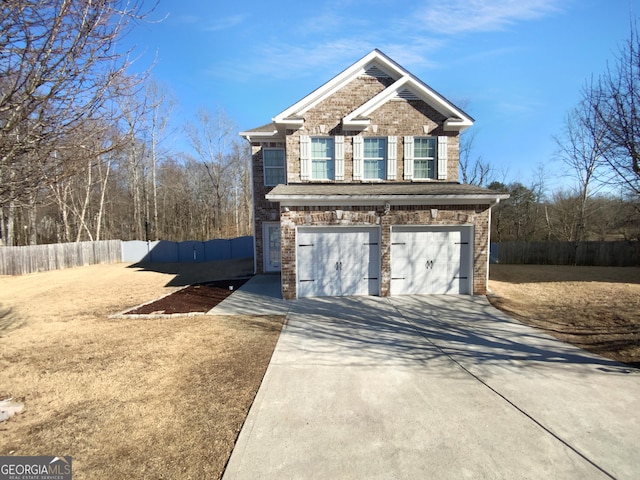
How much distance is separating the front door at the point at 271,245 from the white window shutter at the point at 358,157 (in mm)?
5044

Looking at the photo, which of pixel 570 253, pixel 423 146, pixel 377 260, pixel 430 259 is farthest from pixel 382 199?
pixel 570 253

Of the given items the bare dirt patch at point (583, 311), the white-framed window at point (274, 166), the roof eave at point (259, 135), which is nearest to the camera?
the bare dirt patch at point (583, 311)

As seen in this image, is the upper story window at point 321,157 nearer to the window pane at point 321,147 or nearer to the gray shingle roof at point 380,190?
the window pane at point 321,147

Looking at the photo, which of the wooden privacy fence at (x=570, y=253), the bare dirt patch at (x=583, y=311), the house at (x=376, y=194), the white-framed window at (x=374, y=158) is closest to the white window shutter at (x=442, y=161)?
the house at (x=376, y=194)

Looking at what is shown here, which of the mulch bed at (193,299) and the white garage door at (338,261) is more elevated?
the white garage door at (338,261)

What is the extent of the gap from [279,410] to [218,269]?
1569cm

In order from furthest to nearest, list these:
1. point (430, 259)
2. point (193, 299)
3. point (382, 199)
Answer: point (193, 299)
point (430, 259)
point (382, 199)

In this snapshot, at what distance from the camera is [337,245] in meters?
9.66

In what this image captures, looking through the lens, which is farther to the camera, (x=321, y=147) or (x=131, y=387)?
(x=321, y=147)

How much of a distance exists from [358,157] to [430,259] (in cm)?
477

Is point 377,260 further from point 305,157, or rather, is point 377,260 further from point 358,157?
point 305,157

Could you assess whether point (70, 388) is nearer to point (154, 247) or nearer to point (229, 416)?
point (229, 416)

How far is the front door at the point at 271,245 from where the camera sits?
48.5 feet

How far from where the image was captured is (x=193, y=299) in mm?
10000
